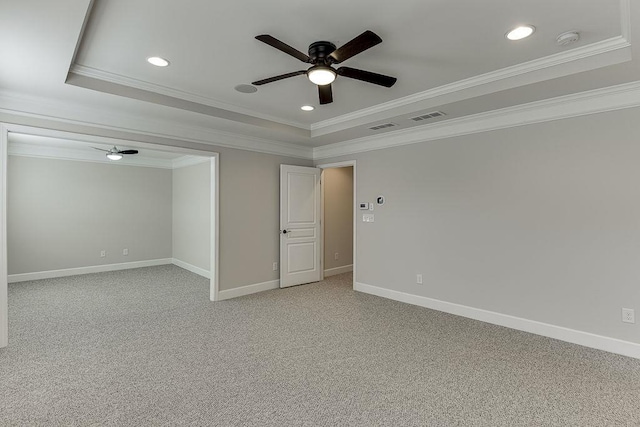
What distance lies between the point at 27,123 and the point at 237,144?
2.44m

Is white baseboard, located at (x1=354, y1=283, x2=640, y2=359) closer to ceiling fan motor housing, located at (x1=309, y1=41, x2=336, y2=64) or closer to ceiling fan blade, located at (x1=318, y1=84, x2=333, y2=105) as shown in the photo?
ceiling fan blade, located at (x1=318, y1=84, x2=333, y2=105)

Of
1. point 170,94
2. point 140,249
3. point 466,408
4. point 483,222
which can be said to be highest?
point 170,94

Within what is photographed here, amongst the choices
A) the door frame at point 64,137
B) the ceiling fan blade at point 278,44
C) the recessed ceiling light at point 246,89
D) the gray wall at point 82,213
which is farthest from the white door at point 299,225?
the gray wall at point 82,213

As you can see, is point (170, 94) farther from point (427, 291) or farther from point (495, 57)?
point (427, 291)

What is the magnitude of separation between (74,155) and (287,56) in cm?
606

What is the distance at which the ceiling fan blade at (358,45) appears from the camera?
201 centimetres

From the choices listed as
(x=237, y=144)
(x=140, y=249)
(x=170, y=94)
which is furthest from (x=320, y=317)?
(x=140, y=249)

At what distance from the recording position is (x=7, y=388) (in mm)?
2477

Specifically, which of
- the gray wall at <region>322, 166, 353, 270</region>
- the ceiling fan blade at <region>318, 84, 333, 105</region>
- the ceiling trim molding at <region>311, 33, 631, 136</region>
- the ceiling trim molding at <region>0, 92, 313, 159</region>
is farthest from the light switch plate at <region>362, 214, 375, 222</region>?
the ceiling fan blade at <region>318, 84, 333, 105</region>

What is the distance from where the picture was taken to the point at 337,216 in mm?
6746

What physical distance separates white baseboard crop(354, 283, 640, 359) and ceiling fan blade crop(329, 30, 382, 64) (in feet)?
11.3

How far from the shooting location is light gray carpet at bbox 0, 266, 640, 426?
220 centimetres

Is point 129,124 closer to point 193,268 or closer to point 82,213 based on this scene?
point 193,268

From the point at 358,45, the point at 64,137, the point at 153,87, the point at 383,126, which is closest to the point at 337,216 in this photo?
the point at 383,126
